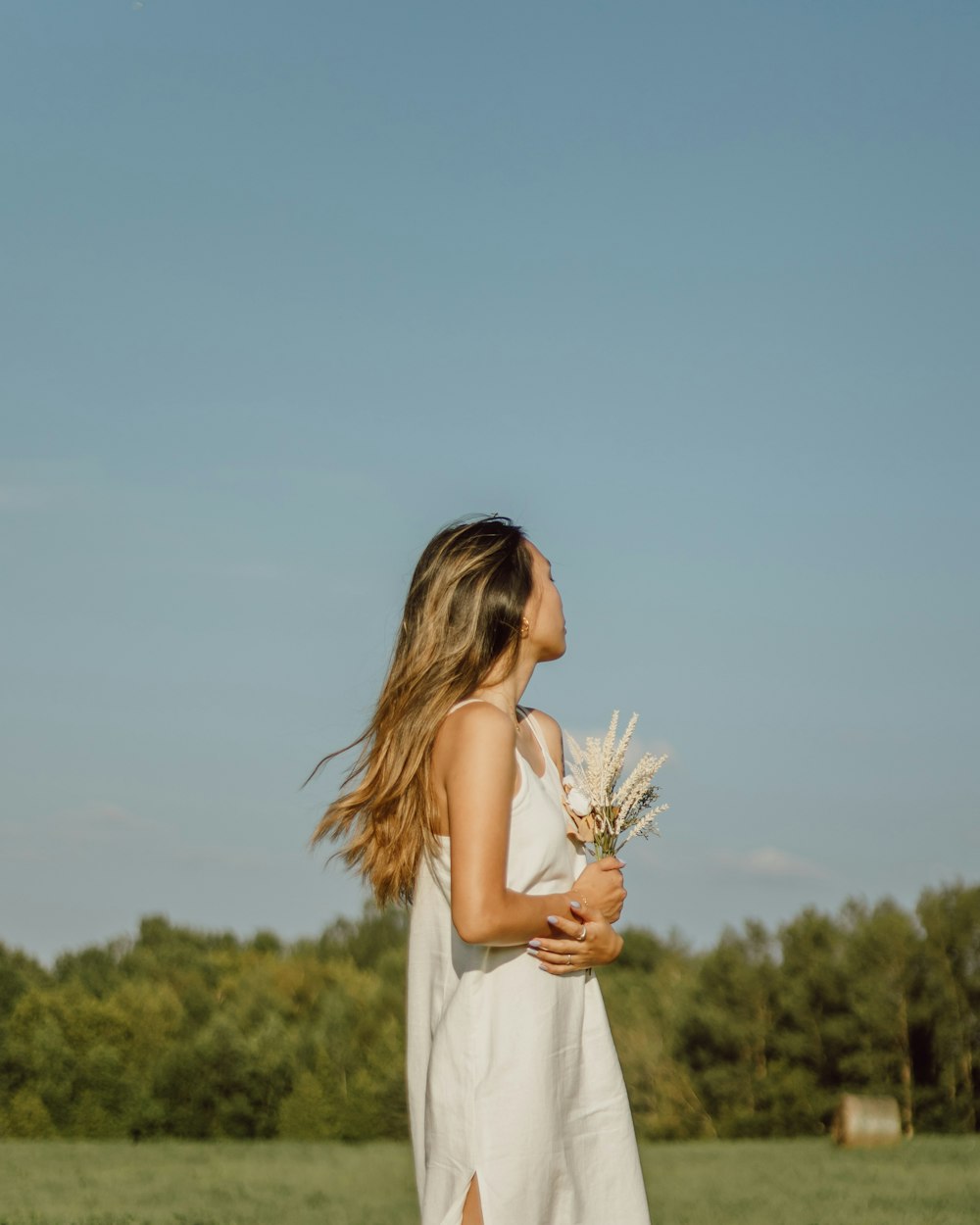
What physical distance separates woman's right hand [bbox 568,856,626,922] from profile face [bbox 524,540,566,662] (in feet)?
1.46

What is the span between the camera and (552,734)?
2.95 metres

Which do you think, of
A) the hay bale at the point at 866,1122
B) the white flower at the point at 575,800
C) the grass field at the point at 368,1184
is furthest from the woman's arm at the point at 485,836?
the hay bale at the point at 866,1122

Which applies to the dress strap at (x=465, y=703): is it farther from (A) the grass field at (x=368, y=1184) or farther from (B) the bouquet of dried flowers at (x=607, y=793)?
(A) the grass field at (x=368, y=1184)

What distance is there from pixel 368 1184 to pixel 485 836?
14.3 metres

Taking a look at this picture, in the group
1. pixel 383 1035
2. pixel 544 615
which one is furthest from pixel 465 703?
pixel 383 1035

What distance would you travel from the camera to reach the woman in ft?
8.17

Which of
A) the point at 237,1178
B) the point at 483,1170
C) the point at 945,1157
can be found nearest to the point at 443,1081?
the point at 483,1170

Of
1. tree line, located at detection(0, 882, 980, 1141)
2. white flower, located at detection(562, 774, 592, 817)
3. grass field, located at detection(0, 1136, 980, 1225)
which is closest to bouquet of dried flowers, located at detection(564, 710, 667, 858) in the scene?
white flower, located at detection(562, 774, 592, 817)

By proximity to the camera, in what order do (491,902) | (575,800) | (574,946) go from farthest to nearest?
(575,800), (574,946), (491,902)

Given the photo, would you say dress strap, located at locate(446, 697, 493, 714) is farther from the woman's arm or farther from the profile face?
the profile face

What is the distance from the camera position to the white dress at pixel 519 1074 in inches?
98.0

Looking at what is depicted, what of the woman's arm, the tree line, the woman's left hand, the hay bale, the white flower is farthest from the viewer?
the tree line

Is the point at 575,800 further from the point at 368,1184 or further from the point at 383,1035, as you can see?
the point at 383,1035

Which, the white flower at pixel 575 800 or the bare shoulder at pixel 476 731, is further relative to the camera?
the white flower at pixel 575 800
